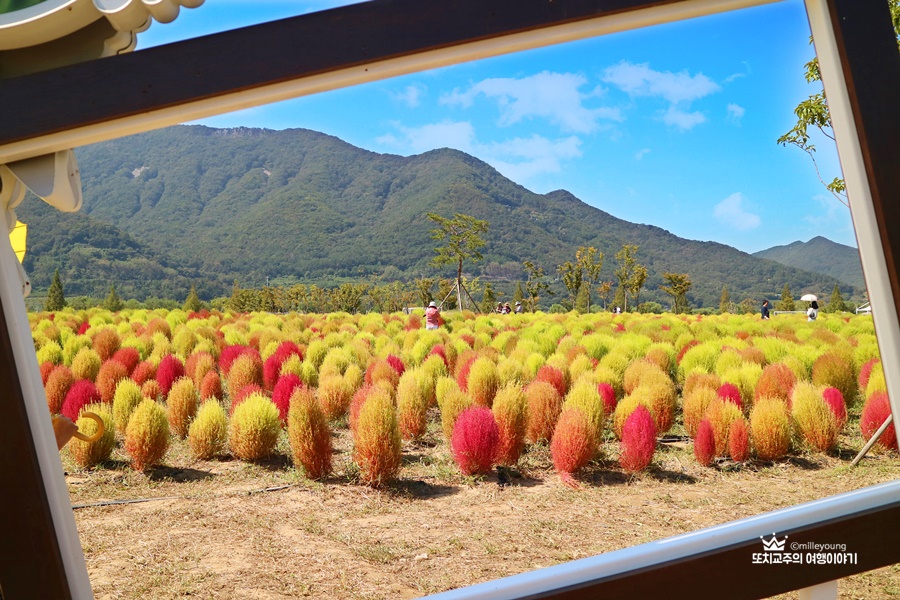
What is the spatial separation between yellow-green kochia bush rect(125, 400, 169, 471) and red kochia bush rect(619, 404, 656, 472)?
276 cm

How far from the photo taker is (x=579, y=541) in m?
2.99

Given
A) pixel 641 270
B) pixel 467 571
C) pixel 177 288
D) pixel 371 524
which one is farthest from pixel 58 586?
pixel 177 288

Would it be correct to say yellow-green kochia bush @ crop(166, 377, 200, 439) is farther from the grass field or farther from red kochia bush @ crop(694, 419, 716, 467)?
red kochia bush @ crop(694, 419, 716, 467)

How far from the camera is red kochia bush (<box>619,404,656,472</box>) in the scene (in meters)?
3.78

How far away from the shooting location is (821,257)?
7088 cm

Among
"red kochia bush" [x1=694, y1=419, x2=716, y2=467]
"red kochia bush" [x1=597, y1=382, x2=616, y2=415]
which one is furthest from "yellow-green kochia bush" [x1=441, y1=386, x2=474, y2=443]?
"red kochia bush" [x1=694, y1=419, x2=716, y2=467]

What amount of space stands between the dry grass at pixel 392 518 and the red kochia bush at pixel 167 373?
1.35 m

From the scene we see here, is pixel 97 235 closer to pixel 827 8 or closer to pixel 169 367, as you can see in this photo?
pixel 169 367

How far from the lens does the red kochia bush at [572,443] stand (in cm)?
370

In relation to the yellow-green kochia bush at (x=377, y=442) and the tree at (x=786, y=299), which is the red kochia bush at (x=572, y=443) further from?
the tree at (x=786, y=299)

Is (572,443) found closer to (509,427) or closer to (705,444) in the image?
(509,427)

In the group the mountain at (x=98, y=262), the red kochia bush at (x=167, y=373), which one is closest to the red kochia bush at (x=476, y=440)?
the red kochia bush at (x=167, y=373)

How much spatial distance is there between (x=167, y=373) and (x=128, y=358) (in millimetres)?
654

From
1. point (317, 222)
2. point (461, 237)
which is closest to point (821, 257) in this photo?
point (317, 222)
